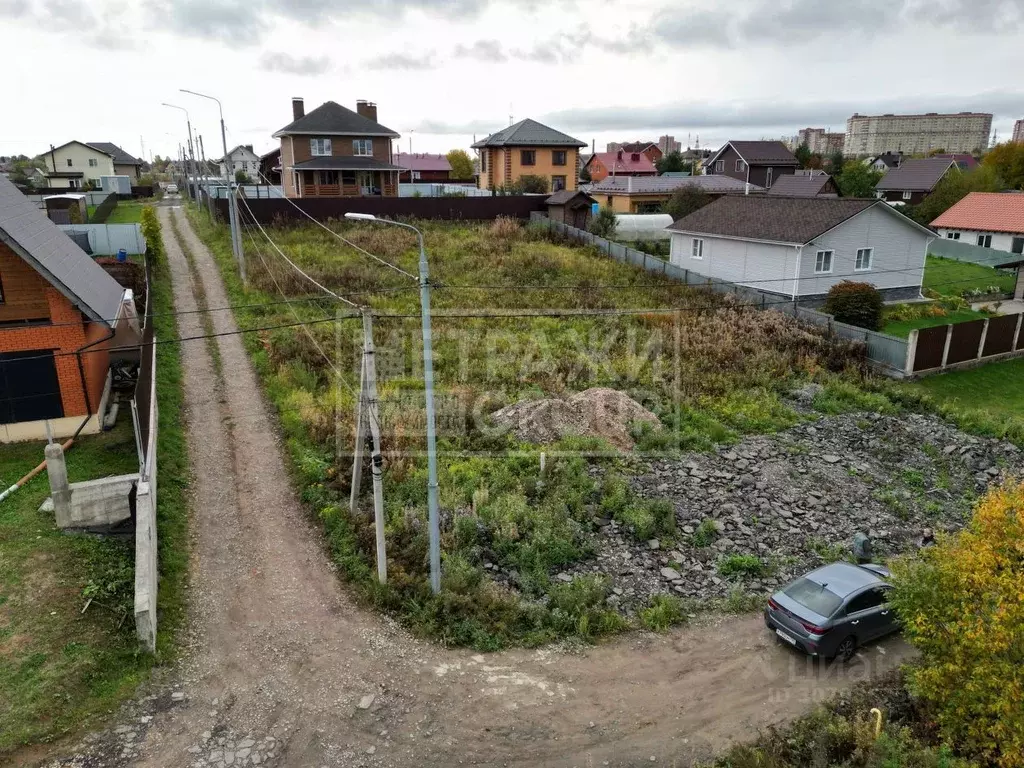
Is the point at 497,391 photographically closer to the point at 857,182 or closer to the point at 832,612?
the point at 832,612

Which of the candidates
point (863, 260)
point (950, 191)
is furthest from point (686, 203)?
point (950, 191)

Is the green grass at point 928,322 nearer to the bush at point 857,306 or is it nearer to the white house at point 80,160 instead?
the bush at point 857,306

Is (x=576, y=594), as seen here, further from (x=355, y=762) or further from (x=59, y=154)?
(x=59, y=154)

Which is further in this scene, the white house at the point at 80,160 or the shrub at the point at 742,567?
the white house at the point at 80,160

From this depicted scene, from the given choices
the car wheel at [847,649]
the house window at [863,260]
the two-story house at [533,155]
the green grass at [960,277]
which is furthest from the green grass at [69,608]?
the two-story house at [533,155]

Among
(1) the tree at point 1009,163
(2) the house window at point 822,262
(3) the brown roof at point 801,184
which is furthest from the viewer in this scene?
(1) the tree at point 1009,163

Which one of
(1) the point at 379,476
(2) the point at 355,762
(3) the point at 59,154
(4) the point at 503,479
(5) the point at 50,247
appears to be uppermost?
(3) the point at 59,154

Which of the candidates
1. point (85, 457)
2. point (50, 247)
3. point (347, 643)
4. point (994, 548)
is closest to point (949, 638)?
point (994, 548)
